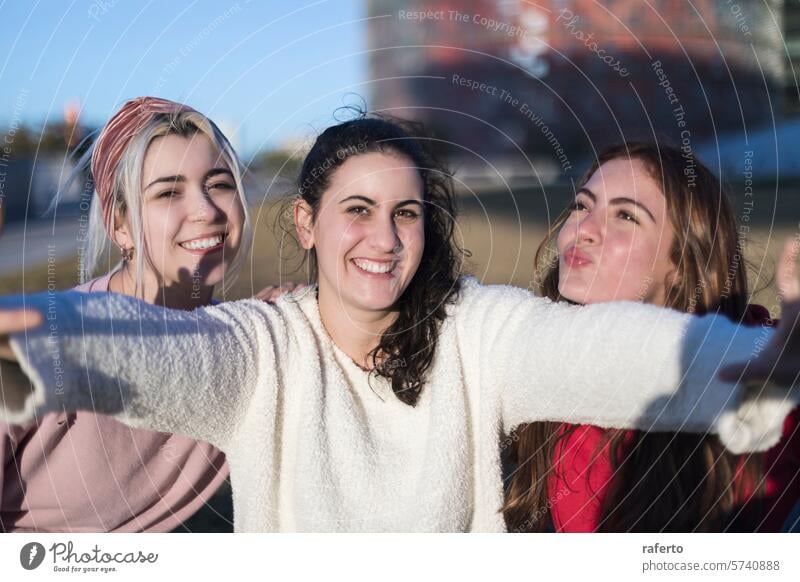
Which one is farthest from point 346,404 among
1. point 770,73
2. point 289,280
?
point 770,73

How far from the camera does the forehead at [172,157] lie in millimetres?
1312

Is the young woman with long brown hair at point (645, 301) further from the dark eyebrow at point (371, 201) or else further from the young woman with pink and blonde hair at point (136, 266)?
the young woman with pink and blonde hair at point (136, 266)

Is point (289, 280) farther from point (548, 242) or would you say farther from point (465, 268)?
point (548, 242)

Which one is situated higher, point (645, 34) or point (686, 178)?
point (645, 34)

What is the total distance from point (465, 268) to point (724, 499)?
51cm

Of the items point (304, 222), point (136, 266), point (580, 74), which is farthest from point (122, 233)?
point (580, 74)

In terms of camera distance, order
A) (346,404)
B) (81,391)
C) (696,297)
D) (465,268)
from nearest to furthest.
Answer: (81,391)
(346,404)
(696,297)
(465,268)

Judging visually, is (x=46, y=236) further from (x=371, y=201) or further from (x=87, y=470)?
(x=371, y=201)

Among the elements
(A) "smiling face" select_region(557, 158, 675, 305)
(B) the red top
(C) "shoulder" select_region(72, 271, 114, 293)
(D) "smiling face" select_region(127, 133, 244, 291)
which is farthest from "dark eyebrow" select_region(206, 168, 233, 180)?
(B) the red top

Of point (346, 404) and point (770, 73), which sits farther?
point (770, 73)

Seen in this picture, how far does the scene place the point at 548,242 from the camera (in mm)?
1390

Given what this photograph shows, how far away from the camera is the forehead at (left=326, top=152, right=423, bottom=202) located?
1.20m

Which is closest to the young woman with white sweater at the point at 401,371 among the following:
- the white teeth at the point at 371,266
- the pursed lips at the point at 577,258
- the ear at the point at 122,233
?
the white teeth at the point at 371,266

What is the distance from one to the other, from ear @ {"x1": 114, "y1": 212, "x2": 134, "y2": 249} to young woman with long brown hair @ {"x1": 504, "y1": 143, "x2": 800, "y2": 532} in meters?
0.61
